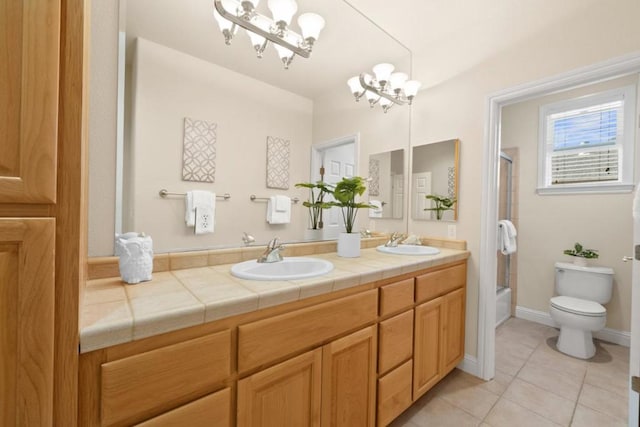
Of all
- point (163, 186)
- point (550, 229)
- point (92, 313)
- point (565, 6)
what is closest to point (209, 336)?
point (92, 313)

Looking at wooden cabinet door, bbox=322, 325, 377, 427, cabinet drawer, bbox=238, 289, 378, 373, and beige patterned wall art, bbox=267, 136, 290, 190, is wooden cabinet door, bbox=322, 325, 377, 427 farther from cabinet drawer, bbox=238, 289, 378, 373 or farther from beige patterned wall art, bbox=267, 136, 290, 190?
beige patterned wall art, bbox=267, 136, 290, 190

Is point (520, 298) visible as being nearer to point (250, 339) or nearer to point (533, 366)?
point (533, 366)

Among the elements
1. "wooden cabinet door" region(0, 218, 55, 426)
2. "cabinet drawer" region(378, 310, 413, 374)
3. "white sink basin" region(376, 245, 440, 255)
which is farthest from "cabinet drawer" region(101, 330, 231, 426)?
"white sink basin" region(376, 245, 440, 255)

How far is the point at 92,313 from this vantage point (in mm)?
694

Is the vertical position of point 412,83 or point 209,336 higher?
point 412,83

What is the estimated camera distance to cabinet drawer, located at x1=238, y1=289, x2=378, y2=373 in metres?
0.85

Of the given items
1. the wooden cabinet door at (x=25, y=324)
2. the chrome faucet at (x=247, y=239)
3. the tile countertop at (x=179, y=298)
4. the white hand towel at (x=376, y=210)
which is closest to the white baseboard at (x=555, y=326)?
the white hand towel at (x=376, y=210)

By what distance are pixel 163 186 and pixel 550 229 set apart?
3507 millimetres

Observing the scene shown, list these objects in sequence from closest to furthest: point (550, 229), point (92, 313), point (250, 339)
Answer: point (92, 313) → point (250, 339) → point (550, 229)

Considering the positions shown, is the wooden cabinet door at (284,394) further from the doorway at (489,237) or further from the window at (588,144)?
the window at (588,144)

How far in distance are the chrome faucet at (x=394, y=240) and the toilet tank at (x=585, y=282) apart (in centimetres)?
175

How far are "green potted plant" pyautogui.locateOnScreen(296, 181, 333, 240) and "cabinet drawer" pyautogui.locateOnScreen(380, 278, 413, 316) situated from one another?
610mm

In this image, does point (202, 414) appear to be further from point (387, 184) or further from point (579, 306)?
point (579, 306)

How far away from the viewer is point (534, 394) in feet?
5.72
